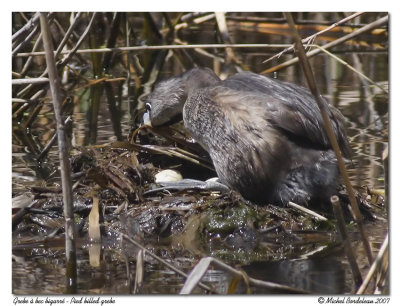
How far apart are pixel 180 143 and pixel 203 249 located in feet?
4.12

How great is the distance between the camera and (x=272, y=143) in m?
4.66

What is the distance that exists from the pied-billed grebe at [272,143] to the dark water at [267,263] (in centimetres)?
46

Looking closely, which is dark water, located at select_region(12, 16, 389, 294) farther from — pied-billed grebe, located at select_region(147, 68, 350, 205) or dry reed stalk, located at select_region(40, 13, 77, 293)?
pied-billed grebe, located at select_region(147, 68, 350, 205)

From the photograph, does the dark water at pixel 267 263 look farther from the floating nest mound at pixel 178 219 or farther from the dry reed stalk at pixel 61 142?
the dry reed stalk at pixel 61 142

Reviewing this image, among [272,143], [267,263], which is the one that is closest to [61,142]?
[267,263]

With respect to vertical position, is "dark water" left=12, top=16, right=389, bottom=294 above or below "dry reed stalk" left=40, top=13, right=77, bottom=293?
below

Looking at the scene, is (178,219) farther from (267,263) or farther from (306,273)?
(306,273)

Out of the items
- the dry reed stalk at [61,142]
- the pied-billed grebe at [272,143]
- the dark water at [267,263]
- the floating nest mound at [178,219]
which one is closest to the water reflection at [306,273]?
the dark water at [267,263]

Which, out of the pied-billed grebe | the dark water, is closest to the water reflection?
the dark water

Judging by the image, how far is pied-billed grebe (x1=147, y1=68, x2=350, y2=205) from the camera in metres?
4.66

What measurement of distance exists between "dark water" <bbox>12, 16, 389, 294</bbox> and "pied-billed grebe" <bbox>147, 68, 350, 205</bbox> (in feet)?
1.50

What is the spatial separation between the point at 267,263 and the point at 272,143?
2.61 ft

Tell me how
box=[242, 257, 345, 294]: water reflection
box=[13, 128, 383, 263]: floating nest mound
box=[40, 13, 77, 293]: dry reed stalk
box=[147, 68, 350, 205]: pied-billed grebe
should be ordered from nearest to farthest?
box=[40, 13, 77, 293]: dry reed stalk, box=[242, 257, 345, 294]: water reflection, box=[13, 128, 383, 263]: floating nest mound, box=[147, 68, 350, 205]: pied-billed grebe

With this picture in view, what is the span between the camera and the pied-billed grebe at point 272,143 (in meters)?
4.66
